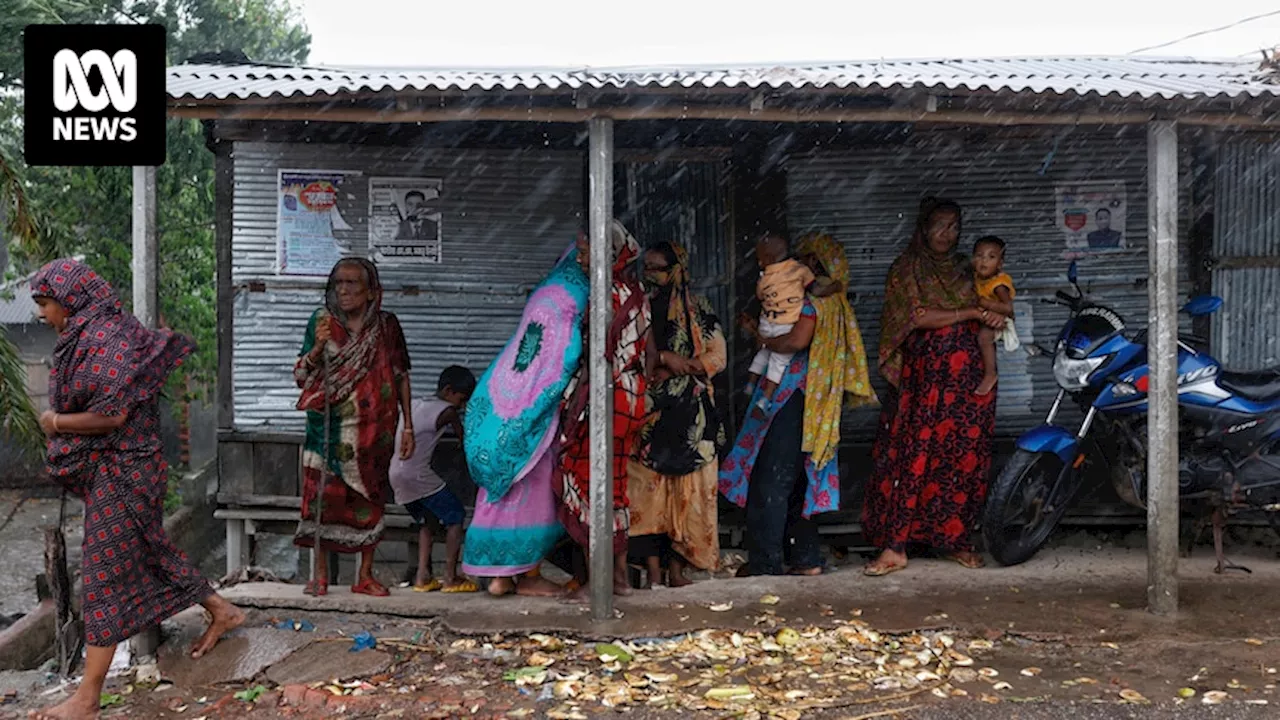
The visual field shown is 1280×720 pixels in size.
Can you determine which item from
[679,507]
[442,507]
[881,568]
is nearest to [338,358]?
[442,507]

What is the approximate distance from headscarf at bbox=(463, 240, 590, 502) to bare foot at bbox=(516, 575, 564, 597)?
1.73 ft

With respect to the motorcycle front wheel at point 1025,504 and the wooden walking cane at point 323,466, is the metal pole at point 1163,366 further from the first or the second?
the wooden walking cane at point 323,466

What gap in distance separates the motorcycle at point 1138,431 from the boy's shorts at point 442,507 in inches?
115

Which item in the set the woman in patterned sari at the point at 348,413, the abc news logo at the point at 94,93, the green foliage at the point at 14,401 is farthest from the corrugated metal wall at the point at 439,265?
the green foliage at the point at 14,401

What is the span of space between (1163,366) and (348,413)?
3959 millimetres

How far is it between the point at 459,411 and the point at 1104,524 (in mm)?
4024

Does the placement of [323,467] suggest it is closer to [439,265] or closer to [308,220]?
[439,265]

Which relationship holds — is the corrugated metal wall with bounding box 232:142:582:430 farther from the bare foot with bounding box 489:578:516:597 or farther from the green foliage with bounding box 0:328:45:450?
the green foliage with bounding box 0:328:45:450

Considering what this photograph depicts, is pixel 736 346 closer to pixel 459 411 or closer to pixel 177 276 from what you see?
pixel 459 411

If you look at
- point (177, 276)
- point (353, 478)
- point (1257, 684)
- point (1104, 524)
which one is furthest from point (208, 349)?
point (1257, 684)

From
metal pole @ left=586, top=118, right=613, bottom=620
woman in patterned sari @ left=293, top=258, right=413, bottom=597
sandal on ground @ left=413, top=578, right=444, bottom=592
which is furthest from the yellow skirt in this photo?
woman in patterned sari @ left=293, top=258, right=413, bottom=597

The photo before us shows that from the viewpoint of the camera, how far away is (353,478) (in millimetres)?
5840

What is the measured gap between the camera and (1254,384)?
20.2ft

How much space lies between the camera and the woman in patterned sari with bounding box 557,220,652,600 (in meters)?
5.71
